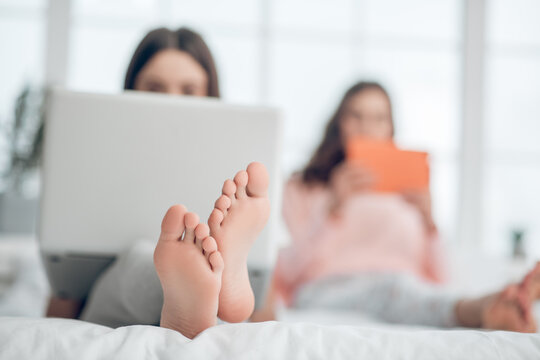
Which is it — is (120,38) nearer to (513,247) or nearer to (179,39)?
(179,39)

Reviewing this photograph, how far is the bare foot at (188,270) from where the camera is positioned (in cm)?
53

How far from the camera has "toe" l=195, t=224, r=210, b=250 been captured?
539 millimetres

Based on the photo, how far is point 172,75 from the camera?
1.15 metres

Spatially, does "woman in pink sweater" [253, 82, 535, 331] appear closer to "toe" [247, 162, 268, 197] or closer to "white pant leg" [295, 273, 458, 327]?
"white pant leg" [295, 273, 458, 327]

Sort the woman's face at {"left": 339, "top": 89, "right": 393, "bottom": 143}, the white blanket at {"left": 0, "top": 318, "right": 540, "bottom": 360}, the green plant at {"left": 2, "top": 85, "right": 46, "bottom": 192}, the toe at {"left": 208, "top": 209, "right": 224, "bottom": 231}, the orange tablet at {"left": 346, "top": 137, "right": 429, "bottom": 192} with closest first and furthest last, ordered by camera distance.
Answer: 1. the white blanket at {"left": 0, "top": 318, "right": 540, "bottom": 360}
2. the toe at {"left": 208, "top": 209, "right": 224, "bottom": 231}
3. the orange tablet at {"left": 346, "top": 137, "right": 429, "bottom": 192}
4. the woman's face at {"left": 339, "top": 89, "right": 393, "bottom": 143}
5. the green plant at {"left": 2, "top": 85, "right": 46, "bottom": 192}

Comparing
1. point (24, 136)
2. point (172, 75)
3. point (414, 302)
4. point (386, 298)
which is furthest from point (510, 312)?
point (24, 136)

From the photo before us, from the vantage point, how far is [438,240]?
1.56 metres

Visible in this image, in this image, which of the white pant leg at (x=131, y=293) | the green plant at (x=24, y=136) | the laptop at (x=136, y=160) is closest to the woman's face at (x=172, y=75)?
the laptop at (x=136, y=160)

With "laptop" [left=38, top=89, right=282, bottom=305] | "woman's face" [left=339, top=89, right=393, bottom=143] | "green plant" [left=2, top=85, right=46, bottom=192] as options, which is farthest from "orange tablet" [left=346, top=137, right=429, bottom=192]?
"green plant" [left=2, top=85, right=46, bottom=192]

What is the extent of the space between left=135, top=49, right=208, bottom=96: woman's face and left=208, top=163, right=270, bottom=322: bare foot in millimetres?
601

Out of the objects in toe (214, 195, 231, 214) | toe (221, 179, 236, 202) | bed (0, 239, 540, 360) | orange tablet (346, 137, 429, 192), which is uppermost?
orange tablet (346, 137, 429, 192)

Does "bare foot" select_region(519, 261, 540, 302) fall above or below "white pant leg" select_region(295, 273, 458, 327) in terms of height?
above

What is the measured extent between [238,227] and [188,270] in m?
0.08

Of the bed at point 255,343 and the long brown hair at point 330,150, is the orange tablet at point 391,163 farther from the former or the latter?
the bed at point 255,343
